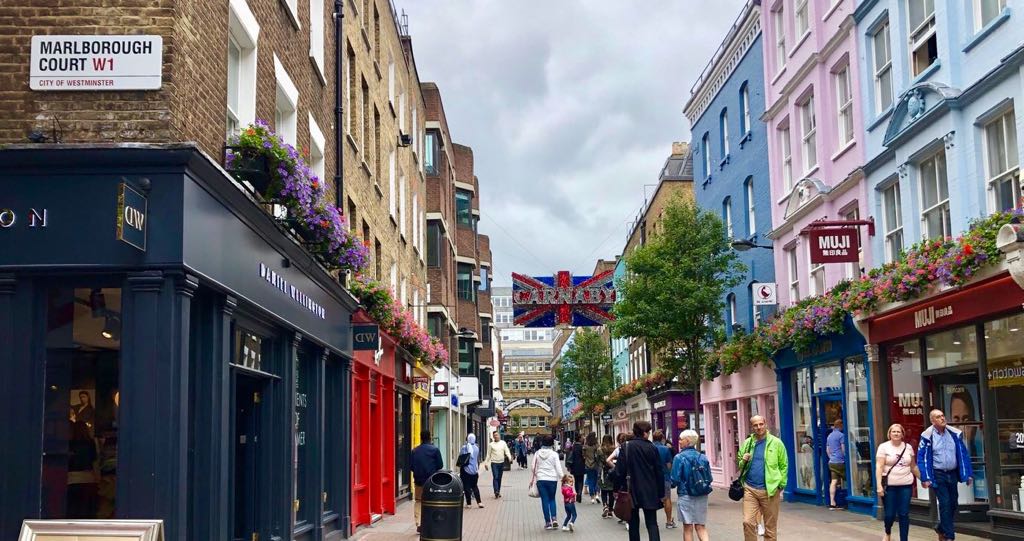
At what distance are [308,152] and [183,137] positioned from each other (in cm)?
632

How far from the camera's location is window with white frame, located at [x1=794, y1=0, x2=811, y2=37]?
24344mm

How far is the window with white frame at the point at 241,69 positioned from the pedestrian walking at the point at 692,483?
6.38m

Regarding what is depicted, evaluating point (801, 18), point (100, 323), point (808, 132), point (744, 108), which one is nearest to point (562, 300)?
point (744, 108)

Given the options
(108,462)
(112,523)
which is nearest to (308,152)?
(108,462)

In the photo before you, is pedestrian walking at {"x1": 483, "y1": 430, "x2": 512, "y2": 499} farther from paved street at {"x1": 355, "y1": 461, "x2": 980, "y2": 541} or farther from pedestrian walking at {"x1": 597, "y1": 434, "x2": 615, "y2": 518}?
pedestrian walking at {"x1": 597, "y1": 434, "x2": 615, "y2": 518}

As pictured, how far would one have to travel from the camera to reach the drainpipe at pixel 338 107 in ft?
57.5

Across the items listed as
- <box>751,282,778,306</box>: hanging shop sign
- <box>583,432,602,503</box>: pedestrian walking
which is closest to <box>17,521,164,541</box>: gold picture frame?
<box>583,432,602,503</box>: pedestrian walking

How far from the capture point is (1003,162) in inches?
600

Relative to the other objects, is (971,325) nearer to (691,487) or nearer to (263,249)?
(691,487)

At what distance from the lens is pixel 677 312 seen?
26750mm

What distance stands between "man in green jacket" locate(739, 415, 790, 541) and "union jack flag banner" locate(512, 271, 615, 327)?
20.7m

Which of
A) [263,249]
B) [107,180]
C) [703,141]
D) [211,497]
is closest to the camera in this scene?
[107,180]

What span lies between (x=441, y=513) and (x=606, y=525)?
6717 mm

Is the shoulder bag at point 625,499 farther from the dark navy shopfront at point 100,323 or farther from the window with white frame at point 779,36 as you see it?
the window with white frame at point 779,36
